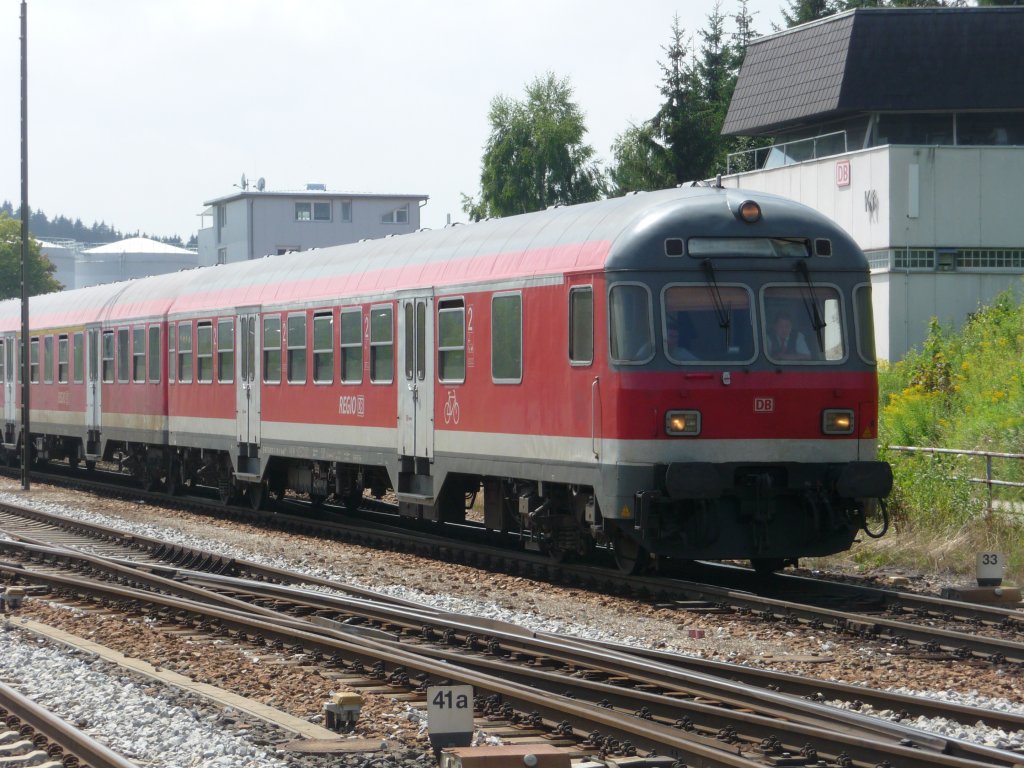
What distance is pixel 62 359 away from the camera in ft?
101

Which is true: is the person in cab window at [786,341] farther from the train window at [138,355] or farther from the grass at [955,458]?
the train window at [138,355]

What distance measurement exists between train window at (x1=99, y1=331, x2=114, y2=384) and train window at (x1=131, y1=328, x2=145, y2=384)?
3.82 ft

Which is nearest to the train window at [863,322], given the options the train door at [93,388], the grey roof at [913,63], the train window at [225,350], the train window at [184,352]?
the train window at [225,350]

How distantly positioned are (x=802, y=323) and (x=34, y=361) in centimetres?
2274

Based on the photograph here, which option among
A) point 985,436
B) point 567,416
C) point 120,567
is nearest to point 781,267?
point 567,416

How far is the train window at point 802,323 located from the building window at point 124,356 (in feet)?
52.1

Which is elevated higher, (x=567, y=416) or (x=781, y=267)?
(x=781, y=267)

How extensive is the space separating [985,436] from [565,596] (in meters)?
6.58

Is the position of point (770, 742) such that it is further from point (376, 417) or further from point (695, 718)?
point (376, 417)

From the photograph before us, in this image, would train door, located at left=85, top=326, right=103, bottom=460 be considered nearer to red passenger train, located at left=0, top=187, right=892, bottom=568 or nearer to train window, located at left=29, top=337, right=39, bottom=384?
train window, located at left=29, top=337, right=39, bottom=384

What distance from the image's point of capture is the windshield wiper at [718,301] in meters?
13.4

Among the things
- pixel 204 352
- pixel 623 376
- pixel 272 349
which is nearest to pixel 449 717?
pixel 623 376

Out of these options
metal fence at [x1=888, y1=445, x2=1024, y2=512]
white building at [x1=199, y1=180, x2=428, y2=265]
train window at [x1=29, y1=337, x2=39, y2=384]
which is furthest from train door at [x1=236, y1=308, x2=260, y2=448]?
white building at [x1=199, y1=180, x2=428, y2=265]

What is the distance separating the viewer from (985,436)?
1788cm
